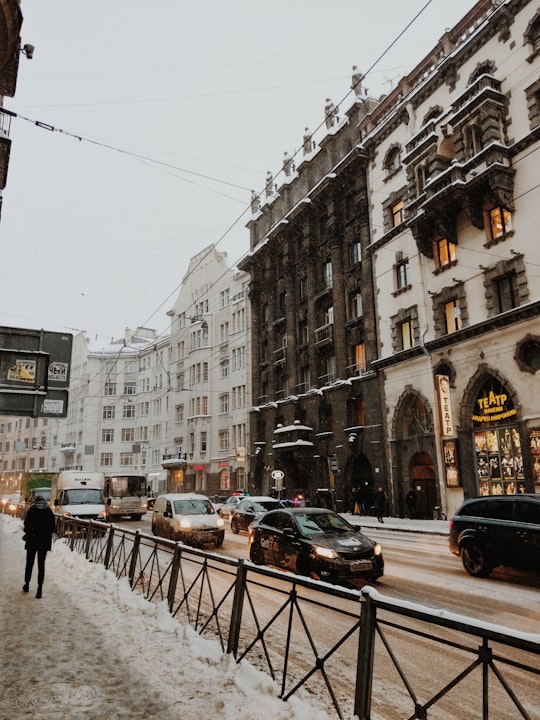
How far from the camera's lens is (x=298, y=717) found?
4.20m

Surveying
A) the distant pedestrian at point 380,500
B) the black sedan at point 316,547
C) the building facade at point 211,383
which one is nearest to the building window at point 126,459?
the building facade at point 211,383

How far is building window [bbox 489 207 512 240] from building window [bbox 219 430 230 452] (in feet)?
107

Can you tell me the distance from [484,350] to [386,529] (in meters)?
9.23

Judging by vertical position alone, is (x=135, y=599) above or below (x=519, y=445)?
below

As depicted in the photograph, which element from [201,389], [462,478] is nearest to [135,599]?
[462,478]

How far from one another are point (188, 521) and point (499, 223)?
747 inches

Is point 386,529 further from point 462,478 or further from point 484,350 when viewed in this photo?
point 484,350

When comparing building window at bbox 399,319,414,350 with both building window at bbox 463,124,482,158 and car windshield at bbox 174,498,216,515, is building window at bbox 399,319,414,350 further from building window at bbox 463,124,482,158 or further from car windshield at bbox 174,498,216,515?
car windshield at bbox 174,498,216,515

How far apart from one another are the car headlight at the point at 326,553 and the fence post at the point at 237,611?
4.61 metres

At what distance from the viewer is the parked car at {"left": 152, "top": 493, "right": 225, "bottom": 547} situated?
1594 cm

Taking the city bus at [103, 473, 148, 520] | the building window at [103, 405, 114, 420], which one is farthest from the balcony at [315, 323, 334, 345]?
the building window at [103, 405, 114, 420]

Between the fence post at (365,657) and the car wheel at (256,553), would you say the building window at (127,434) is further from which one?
the fence post at (365,657)

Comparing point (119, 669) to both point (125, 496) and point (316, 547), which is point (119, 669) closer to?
point (316, 547)

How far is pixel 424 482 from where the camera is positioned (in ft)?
92.5
